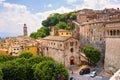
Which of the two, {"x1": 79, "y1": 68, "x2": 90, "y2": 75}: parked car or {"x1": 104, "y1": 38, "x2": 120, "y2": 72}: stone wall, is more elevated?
{"x1": 104, "y1": 38, "x2": 120, "y2": 72}: stone wall

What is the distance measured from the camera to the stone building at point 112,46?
32.5 meters

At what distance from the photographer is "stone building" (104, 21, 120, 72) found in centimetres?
3253

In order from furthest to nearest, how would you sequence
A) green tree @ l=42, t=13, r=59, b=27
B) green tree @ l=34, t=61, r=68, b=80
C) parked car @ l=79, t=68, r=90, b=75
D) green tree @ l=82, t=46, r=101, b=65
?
green tree @ l=42, t=13, r=59, b=27
green tree @ l=82, t=46, r=101, b=65
parked car @ l=79, t=68, r=90, b=75
green tree @ l=34, t=61, r=68, b=80

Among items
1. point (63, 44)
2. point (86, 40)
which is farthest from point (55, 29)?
point (63, 44)

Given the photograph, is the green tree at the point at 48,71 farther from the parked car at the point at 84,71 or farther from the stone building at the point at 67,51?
the stone building at the point at 67,51

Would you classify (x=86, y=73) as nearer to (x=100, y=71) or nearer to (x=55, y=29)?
(x=100, y=71)

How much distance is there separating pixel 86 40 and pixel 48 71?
64.4 feet

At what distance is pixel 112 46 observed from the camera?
34.1m

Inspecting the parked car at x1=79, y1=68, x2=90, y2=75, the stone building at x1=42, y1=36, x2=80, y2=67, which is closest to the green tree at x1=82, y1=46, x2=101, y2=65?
the parked car at x1=79, y1=68, x2=90, y2=75

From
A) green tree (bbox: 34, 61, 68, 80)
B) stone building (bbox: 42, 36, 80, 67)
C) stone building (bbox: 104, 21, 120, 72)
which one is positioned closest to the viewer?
green tree (bbox: 34, 61, 68, 80)

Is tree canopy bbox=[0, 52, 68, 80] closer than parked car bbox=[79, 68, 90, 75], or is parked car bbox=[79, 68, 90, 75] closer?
tree canopy bbox=[0, 52, 68, 80]

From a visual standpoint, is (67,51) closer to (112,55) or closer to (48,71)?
(112,55)

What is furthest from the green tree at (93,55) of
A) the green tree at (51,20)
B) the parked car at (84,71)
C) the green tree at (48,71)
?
the green tree at (51,20)

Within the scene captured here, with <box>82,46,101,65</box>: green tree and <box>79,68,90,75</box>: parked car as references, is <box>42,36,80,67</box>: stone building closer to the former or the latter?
<box>82,46,101,65</box>: green tree
